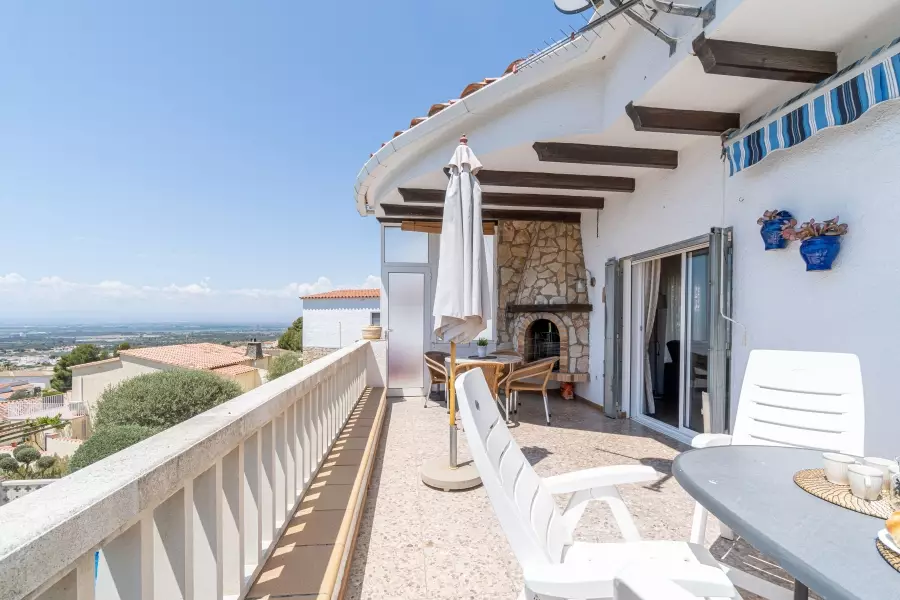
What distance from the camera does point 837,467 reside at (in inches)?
54.4

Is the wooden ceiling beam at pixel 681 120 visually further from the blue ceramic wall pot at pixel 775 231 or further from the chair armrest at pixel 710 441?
the chair armrest at pixel 710 441

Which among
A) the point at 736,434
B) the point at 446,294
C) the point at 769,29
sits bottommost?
the point at 736,434

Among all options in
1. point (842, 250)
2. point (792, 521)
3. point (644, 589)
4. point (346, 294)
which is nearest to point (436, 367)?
point (842, 250)

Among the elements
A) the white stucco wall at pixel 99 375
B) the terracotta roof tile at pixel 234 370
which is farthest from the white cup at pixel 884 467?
the white stucco wall at pixel 99 375

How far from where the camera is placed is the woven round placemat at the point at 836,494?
1.21 metres

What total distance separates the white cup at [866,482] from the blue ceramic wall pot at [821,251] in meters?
1.92

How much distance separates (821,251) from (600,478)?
2302 millimetres

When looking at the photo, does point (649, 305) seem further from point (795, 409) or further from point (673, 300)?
point (795, 409)

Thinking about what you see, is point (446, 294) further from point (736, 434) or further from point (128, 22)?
point (128, 22)

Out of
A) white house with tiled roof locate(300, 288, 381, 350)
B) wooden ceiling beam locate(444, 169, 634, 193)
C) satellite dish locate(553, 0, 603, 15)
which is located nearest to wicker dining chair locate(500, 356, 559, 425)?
wooden ceiling beam locate(444, 169, 634, 193)

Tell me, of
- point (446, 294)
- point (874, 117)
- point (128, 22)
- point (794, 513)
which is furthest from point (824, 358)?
point (128, 22)

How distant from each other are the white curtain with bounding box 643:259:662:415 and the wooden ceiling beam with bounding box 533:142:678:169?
1.45 m

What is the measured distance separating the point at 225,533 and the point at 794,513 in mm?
1785

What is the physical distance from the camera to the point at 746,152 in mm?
3264
